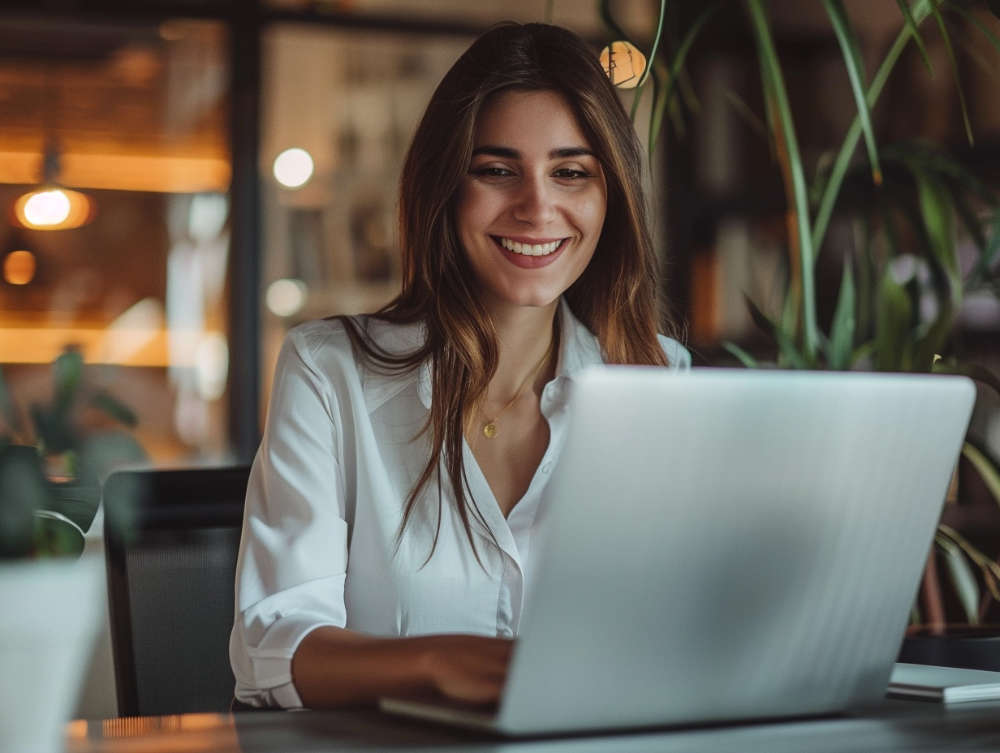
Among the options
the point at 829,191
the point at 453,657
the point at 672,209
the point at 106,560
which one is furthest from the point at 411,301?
the point at 672,209

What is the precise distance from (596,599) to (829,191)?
1209 millimetres

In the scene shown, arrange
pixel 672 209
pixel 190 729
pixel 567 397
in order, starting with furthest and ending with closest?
pixel 672 209, pixel 567 397, pixel 190 729

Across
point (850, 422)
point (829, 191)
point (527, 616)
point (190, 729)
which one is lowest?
point (190, 729)

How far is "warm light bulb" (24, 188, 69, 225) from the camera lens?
12.8 ft

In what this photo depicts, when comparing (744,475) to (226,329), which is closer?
(744,475)

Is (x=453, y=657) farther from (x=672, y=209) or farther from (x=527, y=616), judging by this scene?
(x=672, y=209)

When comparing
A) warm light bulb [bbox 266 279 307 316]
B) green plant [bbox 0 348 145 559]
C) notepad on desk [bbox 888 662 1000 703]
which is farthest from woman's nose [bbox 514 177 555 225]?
warm light bulb [bbox 266 279 307 316]

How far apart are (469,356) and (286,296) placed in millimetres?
2447

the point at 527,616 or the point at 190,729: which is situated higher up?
the point at 527,616

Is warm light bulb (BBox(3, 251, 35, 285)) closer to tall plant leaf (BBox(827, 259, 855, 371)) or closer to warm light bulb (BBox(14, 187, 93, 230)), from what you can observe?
warm light bulb (BBox(14, 187, 93, 230))

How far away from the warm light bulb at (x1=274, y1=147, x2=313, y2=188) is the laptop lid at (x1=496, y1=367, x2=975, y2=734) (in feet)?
10.8

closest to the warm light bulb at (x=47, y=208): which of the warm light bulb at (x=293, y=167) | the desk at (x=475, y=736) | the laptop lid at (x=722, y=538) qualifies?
the warm light bulb at (x=293, y=167)

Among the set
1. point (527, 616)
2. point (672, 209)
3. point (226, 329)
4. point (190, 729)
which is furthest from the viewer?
point (672, 209)

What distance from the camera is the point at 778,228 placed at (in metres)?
4.44
